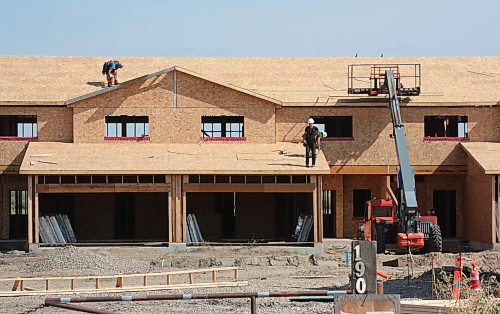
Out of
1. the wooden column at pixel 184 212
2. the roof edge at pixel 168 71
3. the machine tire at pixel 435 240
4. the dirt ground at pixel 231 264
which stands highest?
the roof edge at pixel 168 71

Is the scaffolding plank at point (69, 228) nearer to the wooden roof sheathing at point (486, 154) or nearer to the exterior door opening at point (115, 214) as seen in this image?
the exterior door opening at point (115, 214)

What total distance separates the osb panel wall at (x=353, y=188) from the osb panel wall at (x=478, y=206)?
339 cm

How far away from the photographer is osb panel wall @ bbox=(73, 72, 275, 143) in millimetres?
37219

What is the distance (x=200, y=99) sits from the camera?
37.4m

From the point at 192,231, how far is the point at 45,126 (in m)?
7.95

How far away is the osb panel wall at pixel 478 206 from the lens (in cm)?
3428

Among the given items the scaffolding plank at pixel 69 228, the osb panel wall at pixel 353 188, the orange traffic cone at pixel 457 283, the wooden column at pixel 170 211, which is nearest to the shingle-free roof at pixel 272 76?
the osb panel wall at pixel 353 188

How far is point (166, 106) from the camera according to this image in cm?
3734

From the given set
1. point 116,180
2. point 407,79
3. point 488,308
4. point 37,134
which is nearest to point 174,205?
point 116,180

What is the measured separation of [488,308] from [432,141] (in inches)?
1026

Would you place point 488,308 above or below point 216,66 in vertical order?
below

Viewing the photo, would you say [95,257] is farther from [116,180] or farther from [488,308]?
[488,308]

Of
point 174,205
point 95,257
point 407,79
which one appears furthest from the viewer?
point 407,79

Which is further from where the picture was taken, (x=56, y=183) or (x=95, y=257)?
(x=56, y=183)
